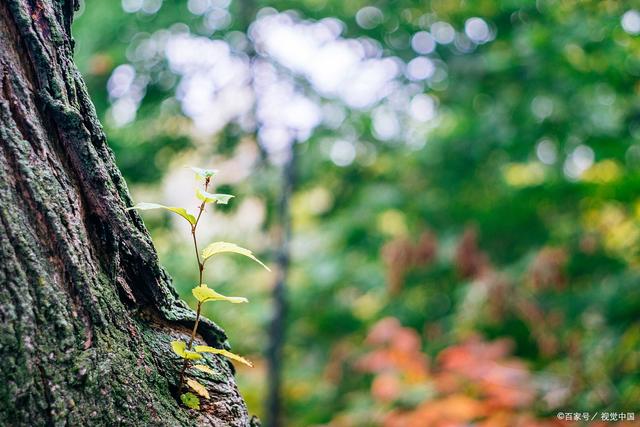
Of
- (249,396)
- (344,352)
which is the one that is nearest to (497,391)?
(344,352)

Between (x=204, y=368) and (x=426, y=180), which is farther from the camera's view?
(x=426, y=180)

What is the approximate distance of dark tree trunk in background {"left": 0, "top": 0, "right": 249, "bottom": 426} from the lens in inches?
30.6

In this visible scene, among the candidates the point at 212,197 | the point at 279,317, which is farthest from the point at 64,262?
the point at 279,317

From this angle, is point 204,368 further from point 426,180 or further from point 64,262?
point 426,180

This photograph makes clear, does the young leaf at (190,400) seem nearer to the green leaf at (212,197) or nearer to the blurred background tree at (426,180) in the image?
the green leaf at (212,197)

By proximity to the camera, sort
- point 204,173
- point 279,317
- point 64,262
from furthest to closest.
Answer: point 279,317, point 204,173, point 64,262

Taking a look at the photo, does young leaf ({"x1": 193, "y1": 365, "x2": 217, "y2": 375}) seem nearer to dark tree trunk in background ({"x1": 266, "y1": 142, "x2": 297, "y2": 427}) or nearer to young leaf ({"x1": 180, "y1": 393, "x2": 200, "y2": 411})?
young leaf ({"x1": 180, "y1": 393, "x2": 200, "y2": 411})

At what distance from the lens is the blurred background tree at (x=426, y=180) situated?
12.0 ft

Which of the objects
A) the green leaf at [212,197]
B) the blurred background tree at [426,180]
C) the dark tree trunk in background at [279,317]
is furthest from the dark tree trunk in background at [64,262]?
the dark tree trunk in background at [279,317]

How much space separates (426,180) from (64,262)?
4007 mm

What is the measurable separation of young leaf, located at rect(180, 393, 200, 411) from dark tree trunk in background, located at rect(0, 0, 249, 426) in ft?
0.03

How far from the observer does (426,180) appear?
4.68 m

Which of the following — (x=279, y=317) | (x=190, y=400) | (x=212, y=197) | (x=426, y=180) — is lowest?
(x=190, y=400)

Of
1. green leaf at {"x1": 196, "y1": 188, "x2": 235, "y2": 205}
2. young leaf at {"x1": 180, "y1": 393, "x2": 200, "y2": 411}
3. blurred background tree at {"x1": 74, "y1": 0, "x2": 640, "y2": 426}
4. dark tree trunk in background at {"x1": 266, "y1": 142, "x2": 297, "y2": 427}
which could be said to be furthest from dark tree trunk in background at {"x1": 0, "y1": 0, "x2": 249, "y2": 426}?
dark tree trunk in background at {"x1": 266, "y1": 142, "x2": 297, "y2": 427}
